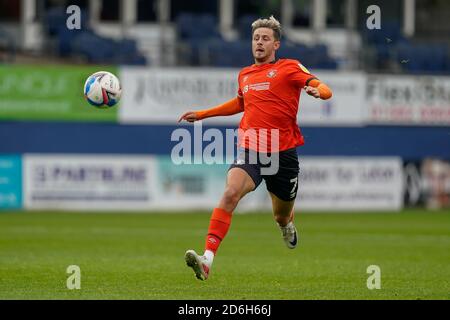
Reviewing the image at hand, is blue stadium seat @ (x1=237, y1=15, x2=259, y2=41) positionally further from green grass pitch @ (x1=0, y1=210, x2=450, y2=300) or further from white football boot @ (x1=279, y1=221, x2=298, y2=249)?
white football boot @ (x1=279, y1=221, x2=298, y2=249)

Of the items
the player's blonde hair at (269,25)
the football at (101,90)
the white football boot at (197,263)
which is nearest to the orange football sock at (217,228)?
the white football boot at (197,263)

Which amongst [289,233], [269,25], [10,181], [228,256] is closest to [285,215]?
[289,233]

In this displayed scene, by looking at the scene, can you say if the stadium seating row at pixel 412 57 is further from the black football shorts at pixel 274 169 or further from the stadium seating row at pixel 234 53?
the black football shorts at pixel 274 169

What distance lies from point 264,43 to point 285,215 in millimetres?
2046

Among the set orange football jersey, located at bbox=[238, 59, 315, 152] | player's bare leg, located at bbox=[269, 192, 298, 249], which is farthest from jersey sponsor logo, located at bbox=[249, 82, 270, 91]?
player's bare leg, located at bbox=[269, 192, 298, 249]

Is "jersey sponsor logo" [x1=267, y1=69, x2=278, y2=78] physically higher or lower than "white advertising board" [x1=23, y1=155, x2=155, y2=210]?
higher

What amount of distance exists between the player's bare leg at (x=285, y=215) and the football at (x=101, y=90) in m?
2.07

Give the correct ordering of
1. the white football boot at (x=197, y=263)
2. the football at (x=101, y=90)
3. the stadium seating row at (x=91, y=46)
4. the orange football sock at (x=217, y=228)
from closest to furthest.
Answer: the white football boot at (x=197, y=263), the orange football sock at (x=217, y=228), the football at (x=101, y=90), the stadium seating row at (x=91, y=46)

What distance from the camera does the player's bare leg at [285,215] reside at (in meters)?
12.2

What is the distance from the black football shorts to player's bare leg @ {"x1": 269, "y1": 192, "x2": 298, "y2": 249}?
0.14 m

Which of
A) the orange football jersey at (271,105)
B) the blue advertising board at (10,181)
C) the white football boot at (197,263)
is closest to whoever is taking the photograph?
the white football boot at (197,263)

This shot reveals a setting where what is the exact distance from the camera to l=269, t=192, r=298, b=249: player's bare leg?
12185 mm

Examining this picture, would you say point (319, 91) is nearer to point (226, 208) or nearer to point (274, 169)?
point (274, 169)

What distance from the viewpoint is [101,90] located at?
40.3 ft
